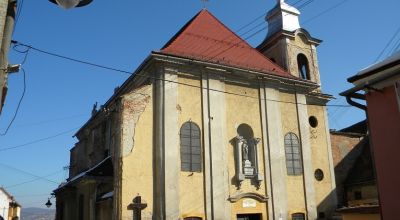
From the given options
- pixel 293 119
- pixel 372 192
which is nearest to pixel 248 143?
pixel 293 119

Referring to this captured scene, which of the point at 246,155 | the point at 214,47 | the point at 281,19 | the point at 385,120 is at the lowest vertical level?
the point at 385,120

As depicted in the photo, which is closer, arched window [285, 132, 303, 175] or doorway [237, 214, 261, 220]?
doorway [237, 214, 261, 220]

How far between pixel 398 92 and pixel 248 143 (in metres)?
11.8

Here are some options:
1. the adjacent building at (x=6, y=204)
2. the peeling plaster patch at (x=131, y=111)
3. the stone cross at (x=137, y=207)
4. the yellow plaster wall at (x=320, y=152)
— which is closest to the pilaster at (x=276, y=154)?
the yellow plaster wall at (x=320, y=152)

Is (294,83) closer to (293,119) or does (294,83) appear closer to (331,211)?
(293,119)

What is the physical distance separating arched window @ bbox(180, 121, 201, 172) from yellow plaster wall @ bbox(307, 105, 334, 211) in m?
7.09

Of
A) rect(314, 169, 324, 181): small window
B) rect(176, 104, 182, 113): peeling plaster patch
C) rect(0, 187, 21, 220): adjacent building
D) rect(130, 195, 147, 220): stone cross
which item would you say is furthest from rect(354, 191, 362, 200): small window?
rect(0, 187, 21, 220): adjacent building

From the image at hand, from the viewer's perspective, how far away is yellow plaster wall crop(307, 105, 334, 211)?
21984 mm

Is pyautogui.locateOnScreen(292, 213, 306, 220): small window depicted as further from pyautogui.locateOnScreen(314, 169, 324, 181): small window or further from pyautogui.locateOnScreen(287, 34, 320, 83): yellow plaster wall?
pyautogui.locateOnScreen(287, 34, 320, 83): yellow plaster wall

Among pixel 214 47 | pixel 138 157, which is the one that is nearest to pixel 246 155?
pixel 138 157

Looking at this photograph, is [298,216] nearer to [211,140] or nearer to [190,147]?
[211,140]

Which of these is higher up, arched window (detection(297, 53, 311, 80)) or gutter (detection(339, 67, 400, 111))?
arched window (detection(297, 53, 311, 80))

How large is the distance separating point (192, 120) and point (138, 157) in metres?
3.19

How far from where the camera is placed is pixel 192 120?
758 inches
